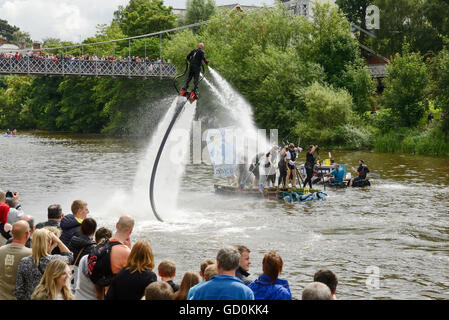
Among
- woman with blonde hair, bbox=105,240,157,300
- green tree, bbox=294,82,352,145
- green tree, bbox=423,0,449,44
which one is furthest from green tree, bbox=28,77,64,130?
woman with blonde hair, bbox=105,240,157,300

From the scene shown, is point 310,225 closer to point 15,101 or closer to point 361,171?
point 361,171

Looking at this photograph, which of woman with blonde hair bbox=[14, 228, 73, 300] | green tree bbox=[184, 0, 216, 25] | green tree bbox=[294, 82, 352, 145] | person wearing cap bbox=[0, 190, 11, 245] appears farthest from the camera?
green tree bbox=[184, 0, 216, 25]

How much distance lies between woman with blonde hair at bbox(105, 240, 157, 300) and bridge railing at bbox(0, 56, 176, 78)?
60.3 meters

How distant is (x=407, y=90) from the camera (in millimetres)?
51344

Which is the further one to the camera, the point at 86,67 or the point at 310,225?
the point at 86,67

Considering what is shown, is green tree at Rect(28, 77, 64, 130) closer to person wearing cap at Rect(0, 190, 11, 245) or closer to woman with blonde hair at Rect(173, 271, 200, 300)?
person wearing cap at Rect(0, 190, 11, 245)

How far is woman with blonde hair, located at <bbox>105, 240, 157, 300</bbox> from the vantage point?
6688 mm

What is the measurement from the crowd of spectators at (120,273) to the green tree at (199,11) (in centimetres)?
8167

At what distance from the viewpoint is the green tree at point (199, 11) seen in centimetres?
8769

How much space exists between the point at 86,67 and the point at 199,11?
2427 cm

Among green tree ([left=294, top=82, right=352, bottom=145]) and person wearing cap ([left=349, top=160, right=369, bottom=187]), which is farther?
green tree ([left=294, top=82, right=352, bottom=145])

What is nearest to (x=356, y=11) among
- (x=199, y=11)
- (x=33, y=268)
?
(x=199, y=11)

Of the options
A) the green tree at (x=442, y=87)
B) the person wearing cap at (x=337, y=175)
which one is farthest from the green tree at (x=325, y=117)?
the person wearing cap at (x=337, y=175)
